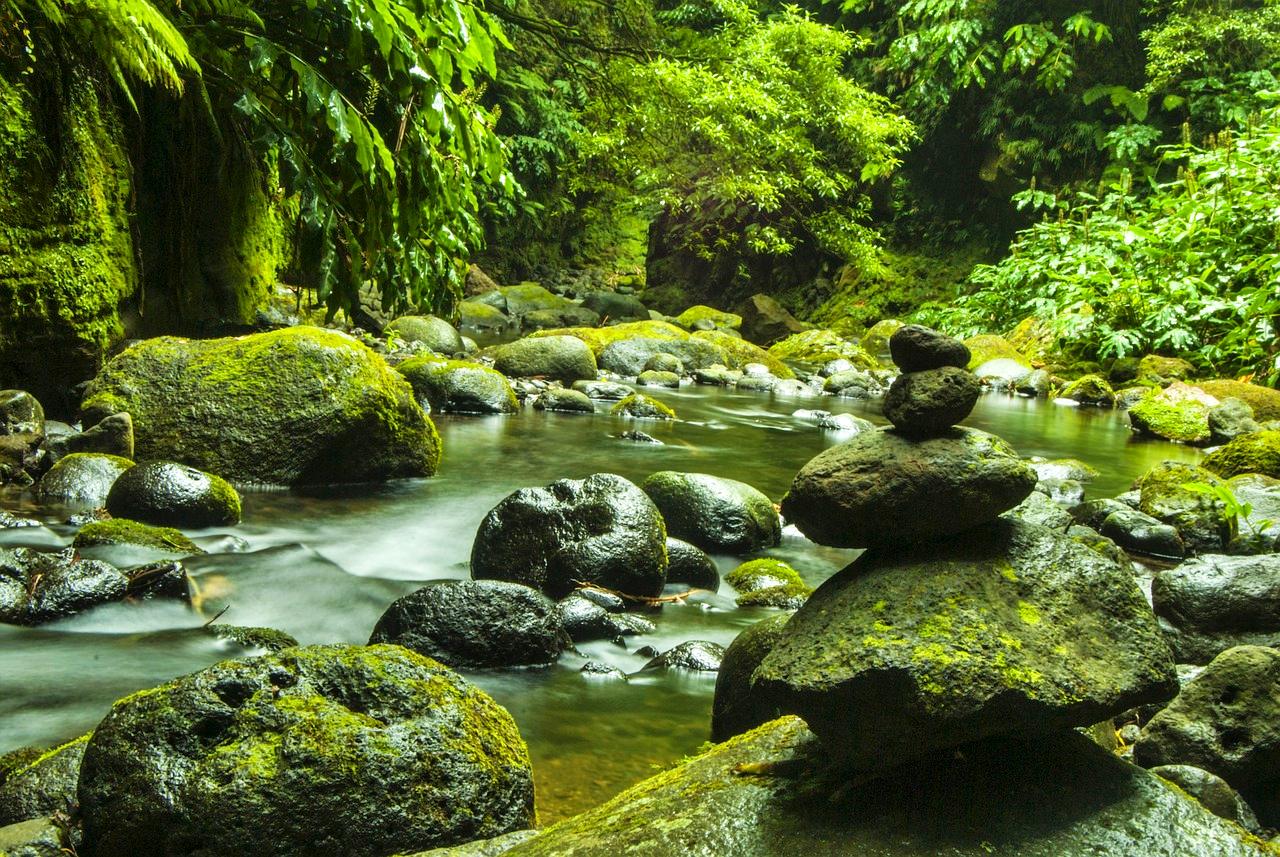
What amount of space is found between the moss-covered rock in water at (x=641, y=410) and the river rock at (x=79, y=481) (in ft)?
20.2

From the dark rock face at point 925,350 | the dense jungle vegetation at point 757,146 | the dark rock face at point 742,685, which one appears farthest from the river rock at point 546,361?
the dark rock face at point 925,350

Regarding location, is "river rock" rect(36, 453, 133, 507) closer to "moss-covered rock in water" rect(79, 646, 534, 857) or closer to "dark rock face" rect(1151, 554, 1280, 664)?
"moss-covered rock in water" rect(79, 646, 534, 857)

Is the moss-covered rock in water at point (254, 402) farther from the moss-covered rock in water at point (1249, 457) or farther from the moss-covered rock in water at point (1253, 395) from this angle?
the moss-covered rock in water at point (1253, 395)

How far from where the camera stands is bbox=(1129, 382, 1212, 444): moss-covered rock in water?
454 inches

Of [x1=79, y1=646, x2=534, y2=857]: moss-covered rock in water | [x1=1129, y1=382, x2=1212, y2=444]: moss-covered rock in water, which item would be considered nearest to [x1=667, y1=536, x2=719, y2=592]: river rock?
[x1=79, y1=646, x2=534, y2=857]: moss-covered rock in water

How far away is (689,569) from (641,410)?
239 inches

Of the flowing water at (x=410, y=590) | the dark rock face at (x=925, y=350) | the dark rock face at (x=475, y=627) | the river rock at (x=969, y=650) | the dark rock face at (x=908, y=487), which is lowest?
the flowing water at (x=410, y=590)

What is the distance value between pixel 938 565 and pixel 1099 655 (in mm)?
335

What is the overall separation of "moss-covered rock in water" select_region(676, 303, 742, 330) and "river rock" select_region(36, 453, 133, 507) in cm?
1646

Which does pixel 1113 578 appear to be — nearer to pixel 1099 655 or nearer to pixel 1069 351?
pixel 1099 655

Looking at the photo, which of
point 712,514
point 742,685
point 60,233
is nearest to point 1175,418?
point 712,514

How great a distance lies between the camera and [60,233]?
622 cm

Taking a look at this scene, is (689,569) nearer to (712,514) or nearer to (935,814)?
(712,514)

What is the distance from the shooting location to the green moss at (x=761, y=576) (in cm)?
523
